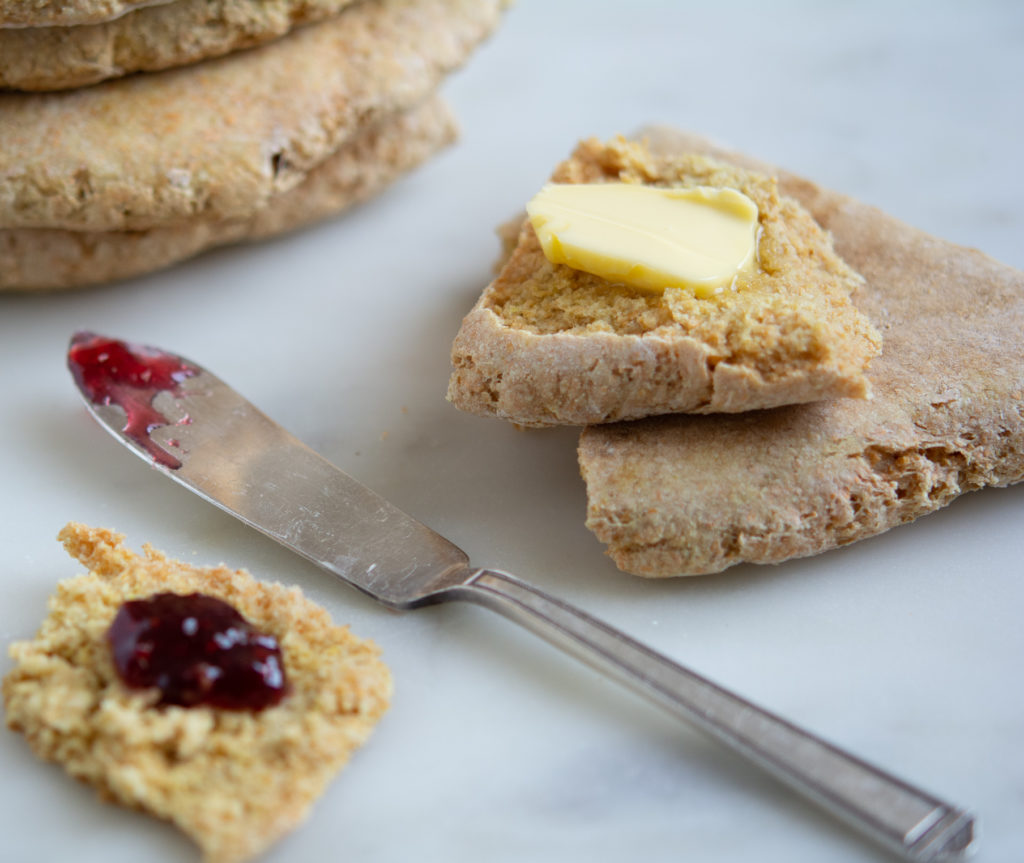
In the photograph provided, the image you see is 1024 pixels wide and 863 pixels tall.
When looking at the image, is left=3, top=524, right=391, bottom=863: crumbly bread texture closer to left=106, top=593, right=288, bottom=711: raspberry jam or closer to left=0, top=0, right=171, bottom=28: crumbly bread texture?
left=106, top=593, right=288, bottom=711: raspberry jam

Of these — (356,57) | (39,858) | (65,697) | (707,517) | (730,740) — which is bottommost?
(39,858)

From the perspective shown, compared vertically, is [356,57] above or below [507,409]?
above

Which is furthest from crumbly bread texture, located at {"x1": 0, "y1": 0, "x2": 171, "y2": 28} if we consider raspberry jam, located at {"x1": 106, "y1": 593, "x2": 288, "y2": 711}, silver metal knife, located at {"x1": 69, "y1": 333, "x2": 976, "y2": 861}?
raspberry jam, located at {"x1": 106, "y1": 593, "x2": 288, "y2": 711}

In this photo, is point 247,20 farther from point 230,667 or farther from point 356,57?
point 230,667

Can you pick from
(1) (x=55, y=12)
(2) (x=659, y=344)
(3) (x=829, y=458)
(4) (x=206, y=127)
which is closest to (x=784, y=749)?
(3) (x=829, y=458)

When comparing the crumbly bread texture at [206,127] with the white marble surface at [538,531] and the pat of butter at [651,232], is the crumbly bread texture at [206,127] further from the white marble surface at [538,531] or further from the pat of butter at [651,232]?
the pat of butter at [651,232]

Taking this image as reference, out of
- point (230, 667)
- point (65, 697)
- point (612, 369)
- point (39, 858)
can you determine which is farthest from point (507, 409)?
point (39, 858)
